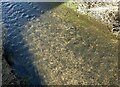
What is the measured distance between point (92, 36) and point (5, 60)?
15.8 feet

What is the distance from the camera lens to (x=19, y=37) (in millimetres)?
14203

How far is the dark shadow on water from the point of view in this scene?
11.7 meters

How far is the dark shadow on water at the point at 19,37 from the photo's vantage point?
38.4ft

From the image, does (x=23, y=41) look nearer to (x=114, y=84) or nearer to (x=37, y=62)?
(x=37, y=62)

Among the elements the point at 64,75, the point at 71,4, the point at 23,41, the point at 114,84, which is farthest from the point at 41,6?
the point at 114,84

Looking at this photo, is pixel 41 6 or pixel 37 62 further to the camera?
pixel 41 6

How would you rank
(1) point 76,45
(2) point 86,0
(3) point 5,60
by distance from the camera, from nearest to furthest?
(3) point 5,60, (1) point 76,45, (2) point 86,0

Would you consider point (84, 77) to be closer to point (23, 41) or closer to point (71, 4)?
point (23, 41)

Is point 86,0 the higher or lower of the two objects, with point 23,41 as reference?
higher

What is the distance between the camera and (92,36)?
13.7 m

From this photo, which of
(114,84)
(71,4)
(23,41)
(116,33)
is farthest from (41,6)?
(114,84)

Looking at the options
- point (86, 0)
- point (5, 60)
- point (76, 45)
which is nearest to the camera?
point (5, 60)

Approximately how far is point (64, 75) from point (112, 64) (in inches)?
91.5

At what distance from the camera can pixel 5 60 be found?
39.0 feet
